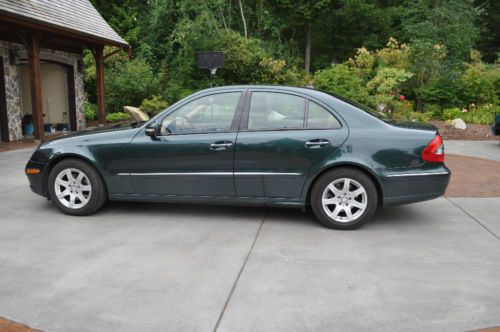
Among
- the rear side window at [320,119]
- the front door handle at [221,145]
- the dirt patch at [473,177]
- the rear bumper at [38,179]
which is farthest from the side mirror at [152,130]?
the dirt patch at [473,177]

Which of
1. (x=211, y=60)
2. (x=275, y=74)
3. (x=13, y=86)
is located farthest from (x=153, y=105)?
(x=13, y=86)

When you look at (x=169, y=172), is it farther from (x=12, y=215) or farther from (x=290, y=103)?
(x=12, y=215)

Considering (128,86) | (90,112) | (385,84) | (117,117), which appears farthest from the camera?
(128,86)

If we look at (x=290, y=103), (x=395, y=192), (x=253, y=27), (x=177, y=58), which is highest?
(x=253, y=27)

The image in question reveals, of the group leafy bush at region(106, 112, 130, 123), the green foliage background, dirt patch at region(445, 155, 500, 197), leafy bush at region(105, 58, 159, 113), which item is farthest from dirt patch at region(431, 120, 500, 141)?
leafy bush at region(105, 58, 159, 113)

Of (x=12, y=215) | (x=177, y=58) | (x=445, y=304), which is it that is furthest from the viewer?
(x=177, y=58)

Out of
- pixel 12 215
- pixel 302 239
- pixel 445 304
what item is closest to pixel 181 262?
pixel 302 239

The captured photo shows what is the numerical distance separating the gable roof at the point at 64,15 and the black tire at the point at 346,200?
8.63 meters

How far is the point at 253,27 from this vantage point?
28.0 metres

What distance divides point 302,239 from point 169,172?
68.1 inches

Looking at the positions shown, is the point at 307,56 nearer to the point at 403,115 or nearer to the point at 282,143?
the point at 403,115

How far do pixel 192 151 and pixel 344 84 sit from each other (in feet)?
35.3

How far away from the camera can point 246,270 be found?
397 centimetres

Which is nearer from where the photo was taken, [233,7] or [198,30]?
[198,30]
